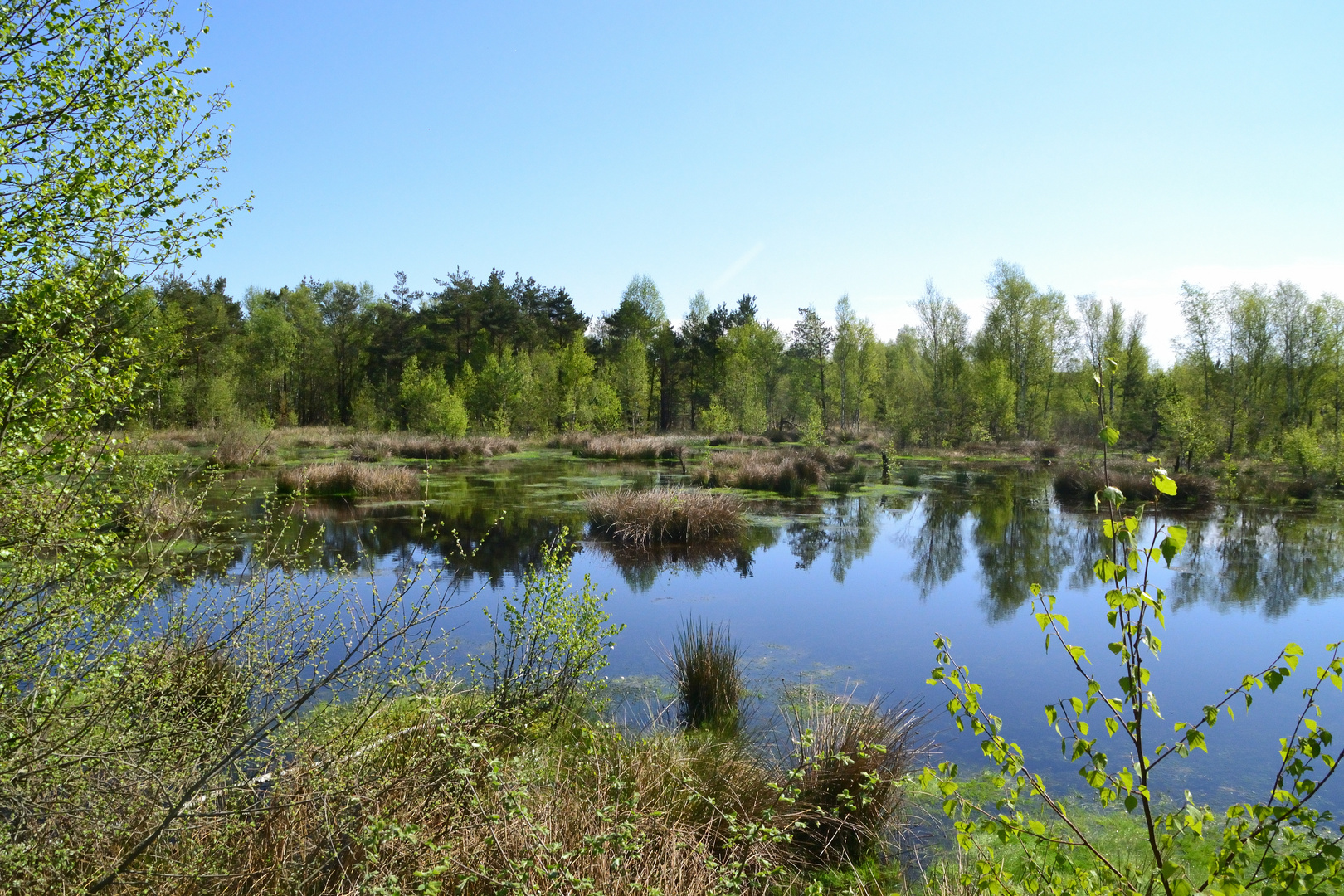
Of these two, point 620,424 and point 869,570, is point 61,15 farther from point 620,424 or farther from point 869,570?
point 620,424

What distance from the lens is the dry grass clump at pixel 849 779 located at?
13.9ft

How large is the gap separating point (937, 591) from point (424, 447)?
76.9 feet

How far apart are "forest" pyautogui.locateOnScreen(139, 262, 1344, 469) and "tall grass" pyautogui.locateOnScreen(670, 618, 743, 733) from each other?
1067 inches

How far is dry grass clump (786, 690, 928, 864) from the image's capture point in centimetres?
423

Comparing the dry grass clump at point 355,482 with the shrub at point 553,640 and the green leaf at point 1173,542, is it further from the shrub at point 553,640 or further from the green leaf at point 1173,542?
the green leaf at point 1173,542

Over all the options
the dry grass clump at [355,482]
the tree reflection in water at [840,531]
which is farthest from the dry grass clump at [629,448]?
the dry grass clump at [355,482]

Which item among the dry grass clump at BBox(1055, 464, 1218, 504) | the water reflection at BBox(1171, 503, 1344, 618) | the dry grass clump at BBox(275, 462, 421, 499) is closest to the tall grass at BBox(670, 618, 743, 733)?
the water reflection at BBox(1171, 503, 1344, 618)

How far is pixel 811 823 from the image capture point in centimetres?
442

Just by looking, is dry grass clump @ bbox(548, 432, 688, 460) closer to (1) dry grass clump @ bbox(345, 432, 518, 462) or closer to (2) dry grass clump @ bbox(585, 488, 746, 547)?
(1) dry grass clump @ bbox(345, 432, 518, 462)

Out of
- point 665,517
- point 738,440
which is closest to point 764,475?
point 665,517

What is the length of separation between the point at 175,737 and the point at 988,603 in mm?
9906

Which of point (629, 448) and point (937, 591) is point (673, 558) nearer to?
point (937, 591)

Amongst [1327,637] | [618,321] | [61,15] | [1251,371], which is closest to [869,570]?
[1327,637]

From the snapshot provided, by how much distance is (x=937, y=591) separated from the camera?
11.3 meters
